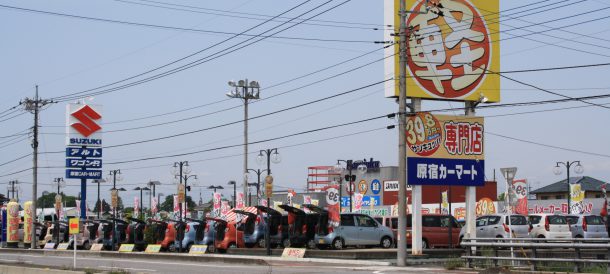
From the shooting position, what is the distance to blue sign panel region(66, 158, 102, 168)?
41406 millimetres

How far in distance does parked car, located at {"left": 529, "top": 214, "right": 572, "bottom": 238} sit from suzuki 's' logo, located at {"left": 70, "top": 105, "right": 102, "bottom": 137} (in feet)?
72.0

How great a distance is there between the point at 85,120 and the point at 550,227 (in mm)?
23055

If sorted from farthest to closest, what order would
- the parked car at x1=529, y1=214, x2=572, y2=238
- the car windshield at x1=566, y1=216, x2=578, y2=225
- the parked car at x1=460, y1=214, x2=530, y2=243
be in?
1. the car windshield at x1=566, y1=216, x2=578, y2=225
2. the parked car at x1=529, y1=214, x2=572, y2=238
3. the parked car at x1=460, y1=214, x2=530, y2=243

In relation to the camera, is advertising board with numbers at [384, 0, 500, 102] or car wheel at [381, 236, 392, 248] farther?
car wheel at [381, 236, 392, 248]

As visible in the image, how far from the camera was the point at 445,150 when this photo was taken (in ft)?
98.3

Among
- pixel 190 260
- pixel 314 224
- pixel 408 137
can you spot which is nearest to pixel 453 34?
pixel 408 137

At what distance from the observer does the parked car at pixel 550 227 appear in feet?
118

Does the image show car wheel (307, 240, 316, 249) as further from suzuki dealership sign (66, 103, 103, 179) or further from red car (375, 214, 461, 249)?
suzuki dealership sign (66, 103, 103, 179)

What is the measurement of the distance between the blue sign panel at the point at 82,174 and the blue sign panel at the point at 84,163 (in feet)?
0.93

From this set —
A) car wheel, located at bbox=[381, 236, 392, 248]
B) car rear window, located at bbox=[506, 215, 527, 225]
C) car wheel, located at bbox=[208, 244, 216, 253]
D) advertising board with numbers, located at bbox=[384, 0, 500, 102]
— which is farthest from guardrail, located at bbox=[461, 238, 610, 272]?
car wheel, located at bbox=[208, 244, 216, 253]

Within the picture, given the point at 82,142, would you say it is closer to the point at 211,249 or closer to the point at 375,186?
the point at 211,249

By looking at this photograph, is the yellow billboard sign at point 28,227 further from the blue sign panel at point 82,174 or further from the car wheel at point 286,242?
the car wheel at point 286,242

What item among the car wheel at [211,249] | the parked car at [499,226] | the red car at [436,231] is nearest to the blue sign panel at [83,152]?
the car wheel at [211,249]

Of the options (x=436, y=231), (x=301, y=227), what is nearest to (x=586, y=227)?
(x=436, y=231)
